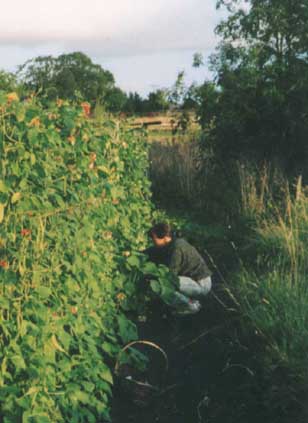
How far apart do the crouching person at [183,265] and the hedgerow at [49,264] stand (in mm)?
2075

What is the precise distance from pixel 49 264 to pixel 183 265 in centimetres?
361

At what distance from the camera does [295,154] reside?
1330 cm

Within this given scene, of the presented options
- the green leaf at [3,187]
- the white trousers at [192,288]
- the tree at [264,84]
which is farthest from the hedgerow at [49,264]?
the tree at [264,84]

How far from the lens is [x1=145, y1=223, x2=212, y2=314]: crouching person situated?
7.07m

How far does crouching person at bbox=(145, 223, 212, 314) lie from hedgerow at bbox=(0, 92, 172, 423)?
207 centimetres

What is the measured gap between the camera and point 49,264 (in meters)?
3.88

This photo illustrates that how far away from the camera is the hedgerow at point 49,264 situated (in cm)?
349

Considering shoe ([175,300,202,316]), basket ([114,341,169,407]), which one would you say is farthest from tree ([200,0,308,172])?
basket ([114,341,169,407])

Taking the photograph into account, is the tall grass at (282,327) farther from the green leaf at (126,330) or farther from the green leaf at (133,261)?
the green leaf at (133,261)

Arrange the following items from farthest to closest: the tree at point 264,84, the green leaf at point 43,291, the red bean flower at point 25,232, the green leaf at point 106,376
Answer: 1. the tree at point 264,84
2. the green leaf at point 106,376
3. the green leaf at point 43,291
4. the red bean flower at point 25,232

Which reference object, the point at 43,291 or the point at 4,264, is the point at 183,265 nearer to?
the point at 43,291

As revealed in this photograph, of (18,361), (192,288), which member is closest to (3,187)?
(18,361)

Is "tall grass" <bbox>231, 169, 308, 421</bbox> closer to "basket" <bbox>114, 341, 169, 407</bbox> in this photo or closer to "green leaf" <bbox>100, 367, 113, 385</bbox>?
"basket" <bbox>114, 341, 169, 407</bbox>

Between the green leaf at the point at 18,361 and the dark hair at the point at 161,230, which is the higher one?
the green leaf at the point at 18,361
